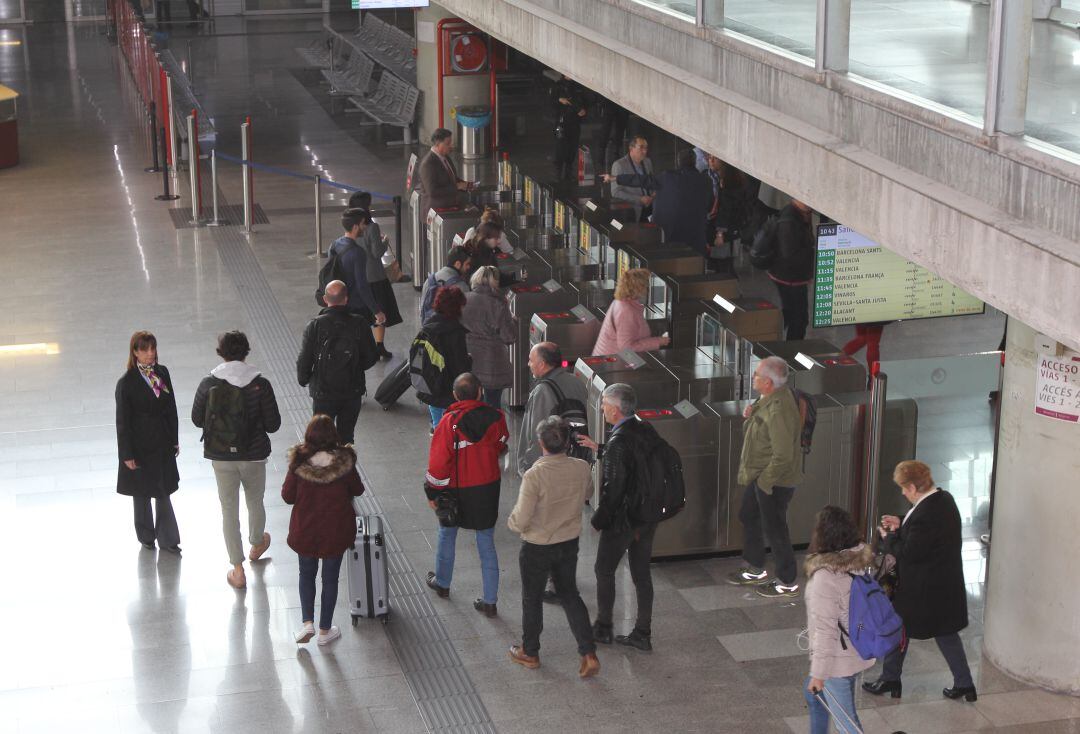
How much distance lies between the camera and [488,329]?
31.5 feet

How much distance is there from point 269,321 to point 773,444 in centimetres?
699

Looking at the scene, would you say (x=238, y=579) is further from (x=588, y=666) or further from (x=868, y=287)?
(x=868, y=287)

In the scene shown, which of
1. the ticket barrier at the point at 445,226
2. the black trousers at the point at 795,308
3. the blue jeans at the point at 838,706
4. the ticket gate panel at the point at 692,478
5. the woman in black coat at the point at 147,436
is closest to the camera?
the blue jeans at the point at 838,706

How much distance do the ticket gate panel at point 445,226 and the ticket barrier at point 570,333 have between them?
2.72 metres

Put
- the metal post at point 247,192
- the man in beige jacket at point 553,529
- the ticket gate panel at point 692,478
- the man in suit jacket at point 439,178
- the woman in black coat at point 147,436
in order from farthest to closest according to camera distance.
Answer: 1. the metal post at point 247,192
2. the man in suit jacket at point 439,178
3. the ticket gate panel at point 692,478
4. the woman in black coat at point 147,436
5. the man in beige jacket at point 553,529

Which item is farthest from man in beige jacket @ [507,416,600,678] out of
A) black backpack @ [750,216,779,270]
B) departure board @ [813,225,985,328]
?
black backpack @ [750,216,779,270]

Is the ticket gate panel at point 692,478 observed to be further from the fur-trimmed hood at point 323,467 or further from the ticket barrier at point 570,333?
the fur-trimmed hood at point 323,467

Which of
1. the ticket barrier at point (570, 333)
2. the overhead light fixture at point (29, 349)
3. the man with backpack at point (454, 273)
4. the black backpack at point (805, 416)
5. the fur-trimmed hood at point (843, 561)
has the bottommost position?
the overhead light fixture at point (29, 349)

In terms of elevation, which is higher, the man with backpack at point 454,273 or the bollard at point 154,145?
the man with backpack at point 454,273

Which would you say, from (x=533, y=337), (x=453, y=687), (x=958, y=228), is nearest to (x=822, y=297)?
(x=533, y=337)

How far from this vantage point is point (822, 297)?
33.0 ft

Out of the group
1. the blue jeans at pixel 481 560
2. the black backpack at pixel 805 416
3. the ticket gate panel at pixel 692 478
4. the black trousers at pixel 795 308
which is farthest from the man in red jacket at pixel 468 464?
the black trousers at pixel 795 308

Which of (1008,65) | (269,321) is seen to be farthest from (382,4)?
(1008,65)

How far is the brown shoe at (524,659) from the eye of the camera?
7.28m
